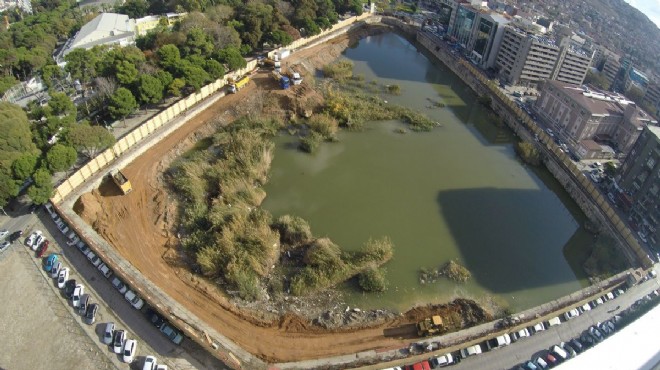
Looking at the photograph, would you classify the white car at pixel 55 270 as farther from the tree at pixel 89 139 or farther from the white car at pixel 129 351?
the tree at pixel 89 139

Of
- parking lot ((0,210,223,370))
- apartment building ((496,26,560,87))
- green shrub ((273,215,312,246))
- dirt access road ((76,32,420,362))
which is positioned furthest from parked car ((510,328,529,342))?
apartment building ((496,26,560,87))

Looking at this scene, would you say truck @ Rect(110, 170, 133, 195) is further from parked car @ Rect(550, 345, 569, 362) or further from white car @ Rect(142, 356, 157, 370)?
parked car @ Rect(550, 345, 569, 362)

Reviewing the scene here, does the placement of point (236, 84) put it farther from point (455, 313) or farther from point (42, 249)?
point (455, 313)

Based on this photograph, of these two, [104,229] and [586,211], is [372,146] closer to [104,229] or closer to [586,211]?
[586,211]

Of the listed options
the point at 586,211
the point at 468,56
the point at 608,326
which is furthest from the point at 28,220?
the point at 468,56

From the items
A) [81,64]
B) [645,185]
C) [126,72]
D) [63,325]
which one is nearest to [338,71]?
[126,72]

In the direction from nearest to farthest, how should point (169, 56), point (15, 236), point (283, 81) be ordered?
point (15, 236), point (169, 56), point (283, 81)

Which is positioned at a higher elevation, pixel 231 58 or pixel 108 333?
pixel 231 58
